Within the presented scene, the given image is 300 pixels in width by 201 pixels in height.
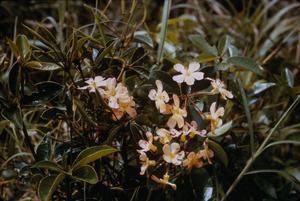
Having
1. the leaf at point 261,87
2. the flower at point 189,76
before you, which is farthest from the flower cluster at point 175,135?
the leaf at point 261,87

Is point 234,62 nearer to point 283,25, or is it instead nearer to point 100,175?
point 100,175

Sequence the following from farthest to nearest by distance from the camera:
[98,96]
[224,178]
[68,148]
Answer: [224,178], [68,148], [98,96]

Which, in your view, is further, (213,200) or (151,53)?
(151,53)

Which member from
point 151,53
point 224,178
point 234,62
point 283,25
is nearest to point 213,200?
point 224,178

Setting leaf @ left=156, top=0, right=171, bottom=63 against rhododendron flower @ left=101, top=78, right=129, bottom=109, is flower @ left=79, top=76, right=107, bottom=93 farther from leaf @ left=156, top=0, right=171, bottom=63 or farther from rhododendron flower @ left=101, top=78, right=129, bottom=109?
leaf @ left=156, top=0, right=171, bottom=63

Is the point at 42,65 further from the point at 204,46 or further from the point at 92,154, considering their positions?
the point at 204,46

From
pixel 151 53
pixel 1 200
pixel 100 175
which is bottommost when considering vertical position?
pixel 1 200

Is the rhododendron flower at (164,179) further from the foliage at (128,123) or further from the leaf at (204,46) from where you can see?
the leaf at (204,46)

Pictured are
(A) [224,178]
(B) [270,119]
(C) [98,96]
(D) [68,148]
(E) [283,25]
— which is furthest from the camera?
(E) [283,25]
